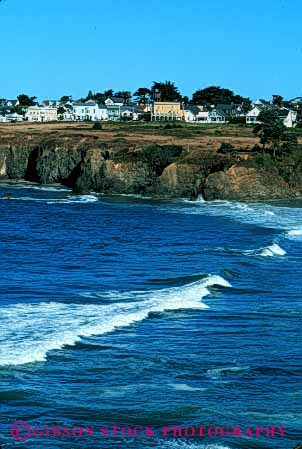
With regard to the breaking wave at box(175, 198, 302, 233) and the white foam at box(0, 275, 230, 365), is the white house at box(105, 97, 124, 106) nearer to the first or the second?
the breaking wave at box(175, 198, 302, 233)

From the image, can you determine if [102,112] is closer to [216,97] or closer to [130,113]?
[130,113]

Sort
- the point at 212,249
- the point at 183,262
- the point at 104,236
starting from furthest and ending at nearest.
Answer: the point at 104,236, the point at 212,249, the point at 183,262

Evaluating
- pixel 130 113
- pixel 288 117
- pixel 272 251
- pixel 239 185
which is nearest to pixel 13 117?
pixel 130 113

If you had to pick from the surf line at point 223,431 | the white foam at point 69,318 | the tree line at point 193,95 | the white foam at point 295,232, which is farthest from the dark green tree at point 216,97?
the surf line at point 223,431

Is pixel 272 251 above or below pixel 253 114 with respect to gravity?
below

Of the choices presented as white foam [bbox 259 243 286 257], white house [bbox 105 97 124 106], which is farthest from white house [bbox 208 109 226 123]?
white foam [bbox 259 243 286 257]

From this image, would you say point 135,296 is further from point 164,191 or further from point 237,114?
point 237,114

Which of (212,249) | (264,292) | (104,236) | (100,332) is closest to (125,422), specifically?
(100,332)

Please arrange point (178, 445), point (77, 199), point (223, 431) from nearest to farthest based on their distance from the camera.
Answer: point (178, 445)
point (223, 431)
point (77, 199)
